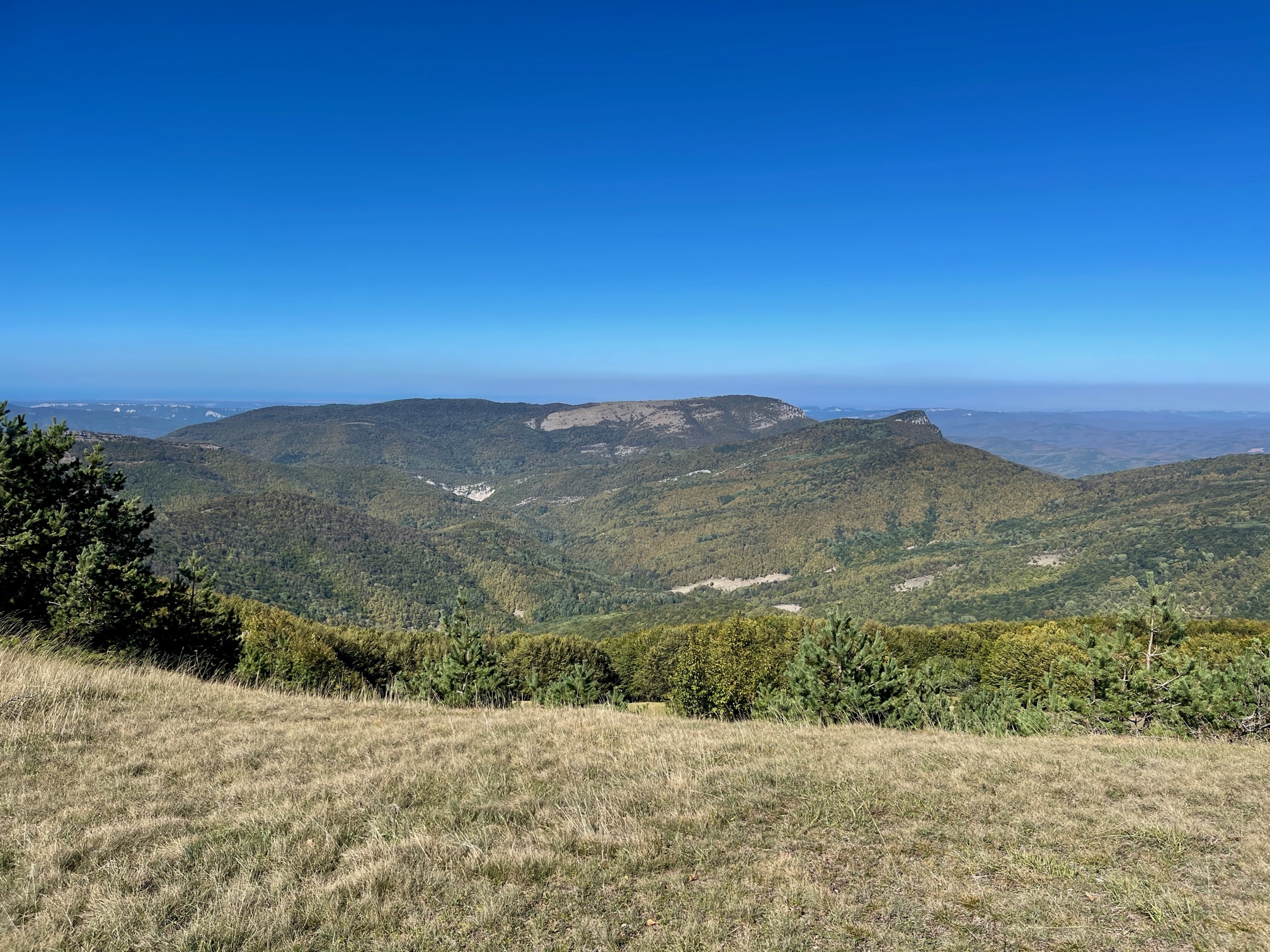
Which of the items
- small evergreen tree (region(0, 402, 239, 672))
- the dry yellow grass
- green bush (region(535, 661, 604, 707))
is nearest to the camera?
the dry yellow grass

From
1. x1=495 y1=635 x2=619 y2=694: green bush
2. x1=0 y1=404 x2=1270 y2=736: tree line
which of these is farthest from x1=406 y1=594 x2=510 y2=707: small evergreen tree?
x1=495 y1=635 x2=619 y2=694: green bush

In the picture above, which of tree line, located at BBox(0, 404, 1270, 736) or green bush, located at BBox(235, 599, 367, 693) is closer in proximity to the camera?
tree line, located at BBox(0, 404, 1270, 736)

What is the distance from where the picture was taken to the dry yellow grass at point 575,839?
213 inches

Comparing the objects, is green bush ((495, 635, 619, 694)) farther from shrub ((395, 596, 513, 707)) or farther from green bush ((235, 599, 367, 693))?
shrub ((395, 596, 513, 707))

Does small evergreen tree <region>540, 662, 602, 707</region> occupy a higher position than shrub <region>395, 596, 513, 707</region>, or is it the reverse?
shrub <region>395, 596, 513, 707</region>

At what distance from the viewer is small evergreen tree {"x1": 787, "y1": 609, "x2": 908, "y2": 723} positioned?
24.8 m

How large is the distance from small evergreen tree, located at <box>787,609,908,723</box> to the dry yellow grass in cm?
1304

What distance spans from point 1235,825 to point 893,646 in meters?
66.8

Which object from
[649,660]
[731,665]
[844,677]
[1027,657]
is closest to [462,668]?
[844,677]

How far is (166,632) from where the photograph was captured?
26906mm

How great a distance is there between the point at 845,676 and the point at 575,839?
22019 mm

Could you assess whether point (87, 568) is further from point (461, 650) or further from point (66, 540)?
point (461, 650)

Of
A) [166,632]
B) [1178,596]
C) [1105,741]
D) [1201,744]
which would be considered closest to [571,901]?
[1105,741]

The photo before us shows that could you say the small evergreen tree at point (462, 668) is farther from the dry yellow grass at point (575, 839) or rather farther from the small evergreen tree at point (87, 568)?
the dry yellow grass at point (575, 839)
